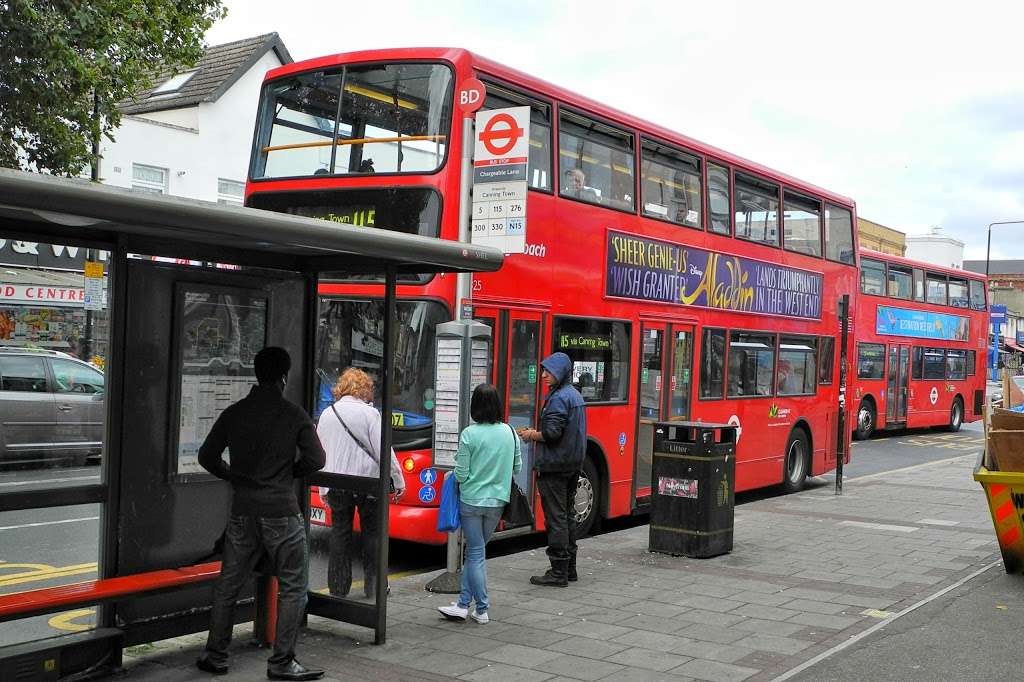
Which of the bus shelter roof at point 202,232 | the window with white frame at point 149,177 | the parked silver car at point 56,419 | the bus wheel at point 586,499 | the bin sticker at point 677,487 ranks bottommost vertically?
the bus wheel at point 586,499

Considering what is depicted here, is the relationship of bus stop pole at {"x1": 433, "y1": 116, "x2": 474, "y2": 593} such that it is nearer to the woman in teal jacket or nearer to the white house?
the woman in teal jacket

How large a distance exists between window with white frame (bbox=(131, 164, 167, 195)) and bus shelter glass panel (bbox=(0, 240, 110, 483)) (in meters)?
21.1

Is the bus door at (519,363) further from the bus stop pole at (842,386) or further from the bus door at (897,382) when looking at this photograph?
the bus door at (897,382)

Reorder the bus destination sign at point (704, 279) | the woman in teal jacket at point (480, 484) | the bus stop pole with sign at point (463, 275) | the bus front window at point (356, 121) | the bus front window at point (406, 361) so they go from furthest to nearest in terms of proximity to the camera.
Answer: the bus destination sign at point (704, 279)
the bus front window at point (356, 121)
the bus front window at point (406, 361)
the bus stop pole with sign at point (463, 275)
the woman in teal jacket at point (480, 484)

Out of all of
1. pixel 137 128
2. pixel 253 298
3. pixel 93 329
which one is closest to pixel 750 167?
pixel 253 298

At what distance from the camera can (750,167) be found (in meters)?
14.8

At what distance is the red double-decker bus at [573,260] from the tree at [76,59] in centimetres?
328

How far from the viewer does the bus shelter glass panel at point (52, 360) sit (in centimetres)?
556

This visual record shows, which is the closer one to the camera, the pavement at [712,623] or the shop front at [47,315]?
the shop front at [47,315]

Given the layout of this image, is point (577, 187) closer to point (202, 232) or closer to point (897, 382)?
point (202, 232)

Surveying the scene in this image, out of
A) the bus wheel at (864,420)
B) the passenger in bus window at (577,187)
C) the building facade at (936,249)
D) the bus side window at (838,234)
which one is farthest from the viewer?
the building facade at (936,249)

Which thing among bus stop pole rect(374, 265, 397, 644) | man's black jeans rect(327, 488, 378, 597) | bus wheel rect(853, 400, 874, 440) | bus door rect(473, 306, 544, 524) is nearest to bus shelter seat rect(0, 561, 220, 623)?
man's black jeans rect(327, 488, 378, 597)

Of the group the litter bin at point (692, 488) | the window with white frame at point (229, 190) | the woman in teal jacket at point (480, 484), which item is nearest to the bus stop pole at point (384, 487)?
the woman in teal jacket at point (480, 484)

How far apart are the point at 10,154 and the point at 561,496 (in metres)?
9.36
